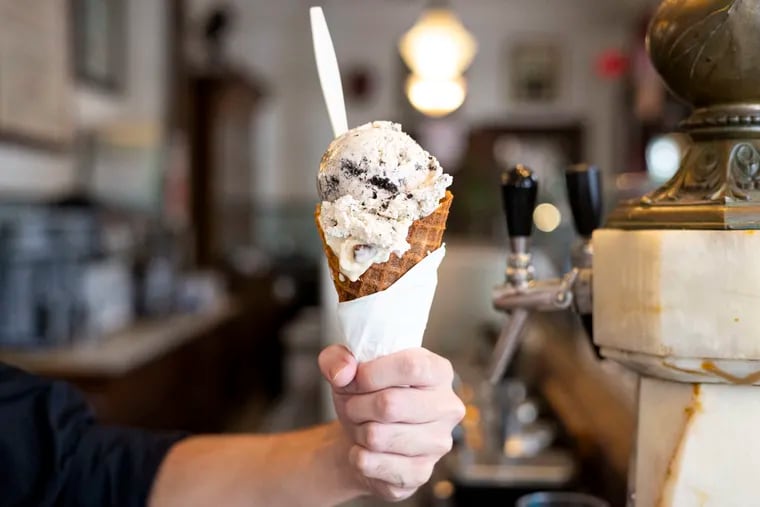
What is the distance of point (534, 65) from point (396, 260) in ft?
26.3

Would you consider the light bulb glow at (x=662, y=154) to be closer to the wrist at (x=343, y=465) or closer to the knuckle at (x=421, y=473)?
the wrist at (x=343, y=465)

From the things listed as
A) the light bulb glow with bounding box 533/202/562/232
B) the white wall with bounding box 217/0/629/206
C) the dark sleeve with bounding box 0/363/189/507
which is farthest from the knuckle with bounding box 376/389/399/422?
the white wall with bounding box 217/0/629/206

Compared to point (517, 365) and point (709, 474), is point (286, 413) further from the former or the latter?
point (709, 474)

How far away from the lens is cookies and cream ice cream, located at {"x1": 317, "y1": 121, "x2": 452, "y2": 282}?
708 millimetres

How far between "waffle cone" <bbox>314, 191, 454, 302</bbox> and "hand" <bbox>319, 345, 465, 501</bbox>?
0.07 metres

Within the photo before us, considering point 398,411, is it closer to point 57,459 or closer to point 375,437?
point 375,437

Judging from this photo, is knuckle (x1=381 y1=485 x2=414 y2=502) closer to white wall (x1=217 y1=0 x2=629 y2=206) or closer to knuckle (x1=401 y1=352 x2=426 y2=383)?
knuckle (x1=401 y1=352 x2=426 y2=383)

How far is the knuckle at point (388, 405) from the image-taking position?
2.43 feet

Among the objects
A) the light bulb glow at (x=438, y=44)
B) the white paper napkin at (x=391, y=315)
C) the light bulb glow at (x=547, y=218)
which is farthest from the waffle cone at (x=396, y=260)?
the light bulb glow at (x=438, y=44)

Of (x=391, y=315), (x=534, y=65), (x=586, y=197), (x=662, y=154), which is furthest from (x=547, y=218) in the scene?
(x=534, y=65)

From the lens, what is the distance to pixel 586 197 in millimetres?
884

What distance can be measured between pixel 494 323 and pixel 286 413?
3.01 ft

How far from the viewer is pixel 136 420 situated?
9.84ft

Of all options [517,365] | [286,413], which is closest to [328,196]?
[517,365]
